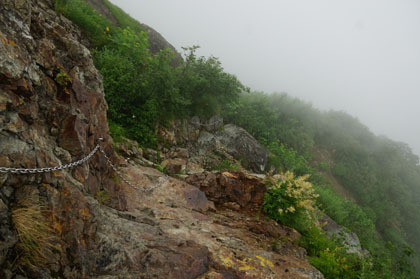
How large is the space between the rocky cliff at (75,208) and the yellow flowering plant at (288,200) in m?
0.72

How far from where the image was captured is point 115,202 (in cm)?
438

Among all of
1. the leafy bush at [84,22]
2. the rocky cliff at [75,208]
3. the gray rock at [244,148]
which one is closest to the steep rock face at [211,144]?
the gray rock at [244,148]

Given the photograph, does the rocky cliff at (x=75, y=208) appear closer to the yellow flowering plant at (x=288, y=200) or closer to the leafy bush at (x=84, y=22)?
the yellow flowering plant at (x=288, y=200)

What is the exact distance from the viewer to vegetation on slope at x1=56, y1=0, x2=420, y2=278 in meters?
6.90

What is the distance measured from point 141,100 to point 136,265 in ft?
29.3

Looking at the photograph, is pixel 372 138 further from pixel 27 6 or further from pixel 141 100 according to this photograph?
pixel 27 6

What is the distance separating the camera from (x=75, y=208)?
2.80m


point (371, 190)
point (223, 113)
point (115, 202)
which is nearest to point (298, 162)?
point (223, 113)

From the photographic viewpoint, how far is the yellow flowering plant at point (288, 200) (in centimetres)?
643

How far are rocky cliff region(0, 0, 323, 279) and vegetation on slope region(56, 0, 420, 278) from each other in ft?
7.90

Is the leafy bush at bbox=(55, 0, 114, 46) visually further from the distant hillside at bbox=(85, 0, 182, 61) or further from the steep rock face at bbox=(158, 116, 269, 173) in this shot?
the distant hillside at bbox=(85, 0, 182, 61)

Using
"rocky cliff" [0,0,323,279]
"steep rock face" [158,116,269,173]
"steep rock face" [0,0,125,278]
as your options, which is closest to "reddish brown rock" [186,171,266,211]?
"rocky cliff" [0,0,323,279]

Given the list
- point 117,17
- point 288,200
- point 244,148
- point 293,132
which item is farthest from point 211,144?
point 117,17

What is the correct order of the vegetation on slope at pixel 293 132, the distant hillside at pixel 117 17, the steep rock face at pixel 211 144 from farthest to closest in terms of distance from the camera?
the distant hillside at pixel 117 17, the steep rock face at pixel 211 144, the vegetation on slope at pixel 293 132
